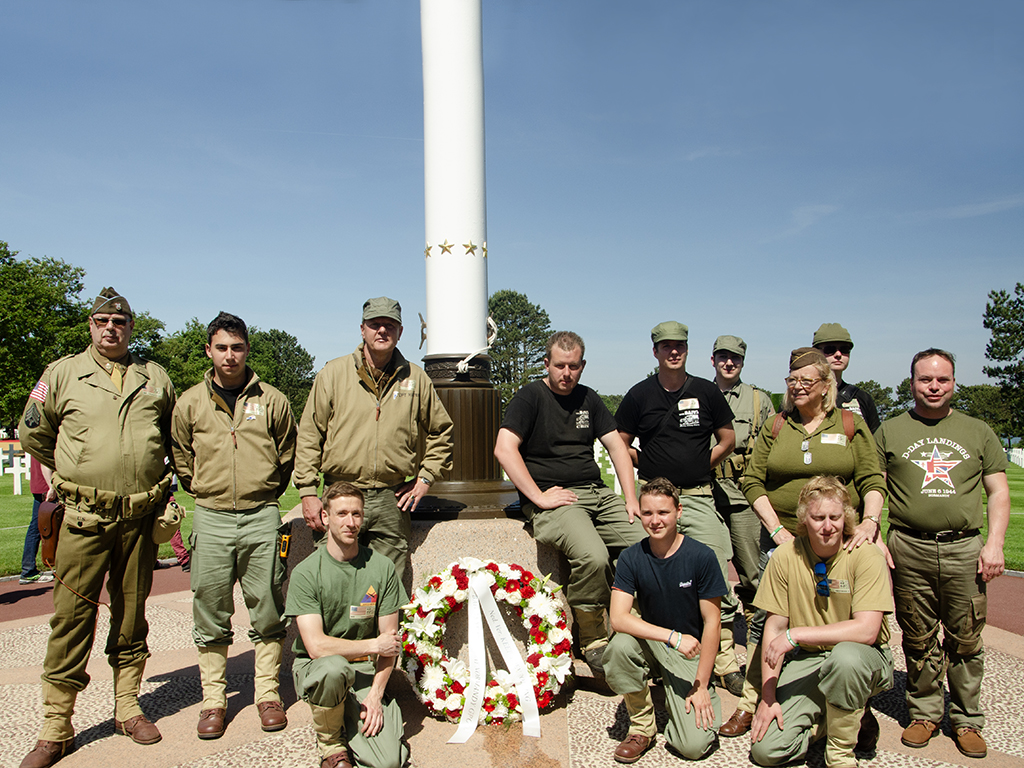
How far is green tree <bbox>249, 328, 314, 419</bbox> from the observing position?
6869 centimetres

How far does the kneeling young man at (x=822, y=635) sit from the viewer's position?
348 cm

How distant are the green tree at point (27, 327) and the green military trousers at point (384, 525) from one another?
36.0m

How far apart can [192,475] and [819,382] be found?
3780 mm

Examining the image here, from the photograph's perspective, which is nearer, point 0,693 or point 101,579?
point 101,579

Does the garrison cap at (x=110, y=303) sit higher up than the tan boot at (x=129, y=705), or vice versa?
the garrison cap at (x=110, y=303)

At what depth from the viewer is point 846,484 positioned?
13.5ft

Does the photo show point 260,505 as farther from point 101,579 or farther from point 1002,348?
point 1002,348

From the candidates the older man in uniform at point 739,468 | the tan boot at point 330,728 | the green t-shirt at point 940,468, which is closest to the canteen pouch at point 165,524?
the tan boot at point 330,728

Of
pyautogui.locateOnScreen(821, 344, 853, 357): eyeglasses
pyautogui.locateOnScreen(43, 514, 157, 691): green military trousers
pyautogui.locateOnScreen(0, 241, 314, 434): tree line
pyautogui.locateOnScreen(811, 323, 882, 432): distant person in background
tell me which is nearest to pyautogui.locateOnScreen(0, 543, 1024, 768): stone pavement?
pyautogui.locateOnScreen(43, 514, 157, 691): green military trousers

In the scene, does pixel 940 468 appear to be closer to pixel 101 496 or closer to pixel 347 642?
pixel 347 642

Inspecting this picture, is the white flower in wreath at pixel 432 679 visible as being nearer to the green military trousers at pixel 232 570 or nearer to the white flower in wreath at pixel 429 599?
the white flower in wreath at pixel 429 599

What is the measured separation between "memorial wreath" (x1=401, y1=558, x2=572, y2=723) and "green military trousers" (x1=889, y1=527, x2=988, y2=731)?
6.42 ft

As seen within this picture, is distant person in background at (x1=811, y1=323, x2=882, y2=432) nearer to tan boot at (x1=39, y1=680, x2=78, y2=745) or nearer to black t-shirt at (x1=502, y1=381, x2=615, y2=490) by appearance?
black t-shirt at (x1=502, y1=381, x2=615, y2=490)

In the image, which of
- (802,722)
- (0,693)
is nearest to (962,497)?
(802,722)
